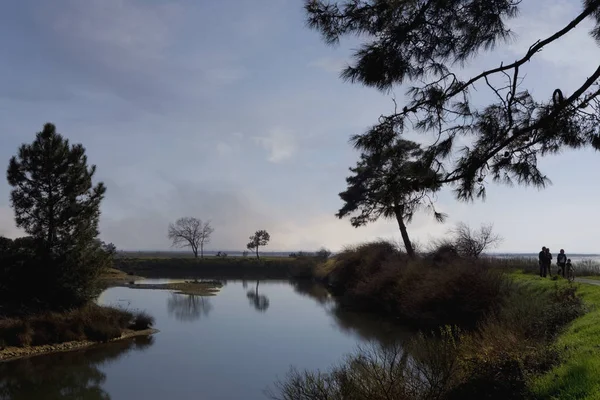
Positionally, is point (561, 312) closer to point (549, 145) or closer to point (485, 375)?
point (485, 375)

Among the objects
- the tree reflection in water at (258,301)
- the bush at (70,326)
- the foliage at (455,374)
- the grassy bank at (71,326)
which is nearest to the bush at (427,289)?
the tree reflection in water at (258,301)

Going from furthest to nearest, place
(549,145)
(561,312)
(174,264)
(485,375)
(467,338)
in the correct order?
(174,264)
(561,312)
(467,338)
(485,375)
(549,145)

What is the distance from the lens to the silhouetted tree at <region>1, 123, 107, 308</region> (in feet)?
89.8

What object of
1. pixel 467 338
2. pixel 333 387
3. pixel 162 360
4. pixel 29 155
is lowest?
pixel 162 360

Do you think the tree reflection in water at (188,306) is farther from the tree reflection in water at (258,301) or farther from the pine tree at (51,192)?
the pine tree at (51,192)

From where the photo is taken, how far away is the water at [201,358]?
16297 millimetres

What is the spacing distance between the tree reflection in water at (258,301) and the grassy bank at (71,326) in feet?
35.0

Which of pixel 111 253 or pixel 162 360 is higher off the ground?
pixel 111 253

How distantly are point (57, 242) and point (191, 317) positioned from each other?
359 inches

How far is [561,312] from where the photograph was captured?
46.3 feet

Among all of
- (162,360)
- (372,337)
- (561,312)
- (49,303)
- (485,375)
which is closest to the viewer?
(485,375)

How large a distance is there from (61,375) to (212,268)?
66872mm

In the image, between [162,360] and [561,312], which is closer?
[561,312]

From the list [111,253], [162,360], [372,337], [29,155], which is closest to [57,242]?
[111,253]
